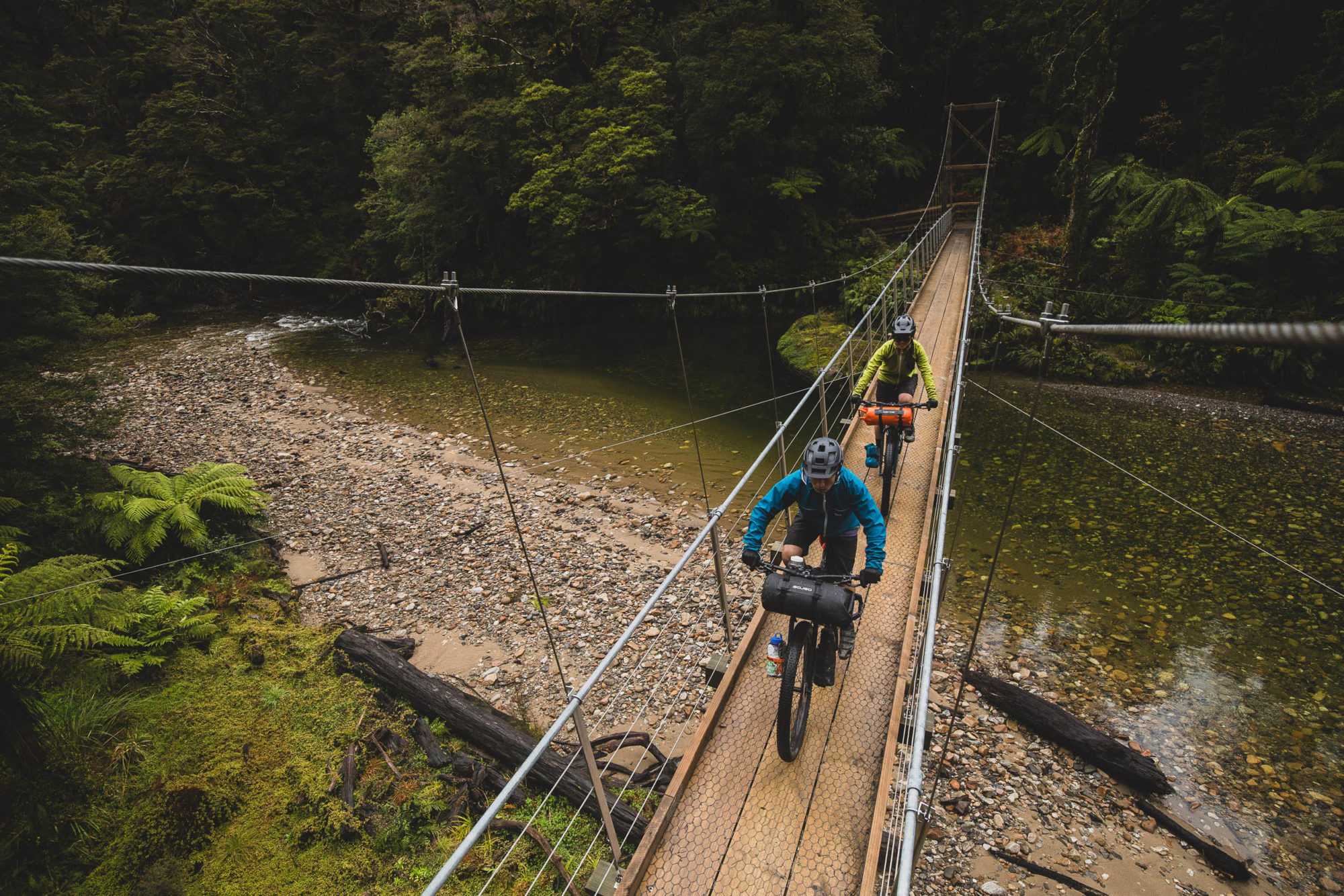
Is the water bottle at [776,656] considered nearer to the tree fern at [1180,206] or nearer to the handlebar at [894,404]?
the handlebar at [894,404]

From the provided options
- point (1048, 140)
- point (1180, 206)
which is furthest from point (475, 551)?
point (1048, 140)

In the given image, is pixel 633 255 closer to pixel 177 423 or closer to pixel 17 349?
pixel 177 423

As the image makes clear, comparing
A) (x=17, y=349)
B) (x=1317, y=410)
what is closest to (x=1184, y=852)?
(x=1317, y=410)

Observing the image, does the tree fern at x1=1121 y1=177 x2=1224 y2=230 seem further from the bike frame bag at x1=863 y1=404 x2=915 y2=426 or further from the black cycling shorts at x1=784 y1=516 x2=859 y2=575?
the black cycling shorts at x1=784 y1=516 x2=859 y2=575

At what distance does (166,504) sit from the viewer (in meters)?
7.57

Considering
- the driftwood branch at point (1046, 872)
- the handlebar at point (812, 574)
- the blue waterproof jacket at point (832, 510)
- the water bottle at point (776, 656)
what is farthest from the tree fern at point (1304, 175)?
the water bottle at point (776, 656)

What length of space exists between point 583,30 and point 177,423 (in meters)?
14.3

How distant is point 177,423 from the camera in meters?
13.3

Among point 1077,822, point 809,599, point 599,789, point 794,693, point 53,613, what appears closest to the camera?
point 599,789

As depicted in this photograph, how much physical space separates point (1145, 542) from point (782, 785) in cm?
674

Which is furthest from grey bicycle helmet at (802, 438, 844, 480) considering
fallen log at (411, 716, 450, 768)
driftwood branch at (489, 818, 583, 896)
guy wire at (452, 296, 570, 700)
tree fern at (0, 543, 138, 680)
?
tree fern at (0, 543, 138, 680)

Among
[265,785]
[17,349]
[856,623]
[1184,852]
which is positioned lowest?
[265,785]

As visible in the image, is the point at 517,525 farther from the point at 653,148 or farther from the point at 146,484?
the point at 653,148

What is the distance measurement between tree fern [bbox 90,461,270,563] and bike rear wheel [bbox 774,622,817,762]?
7.97 meters
